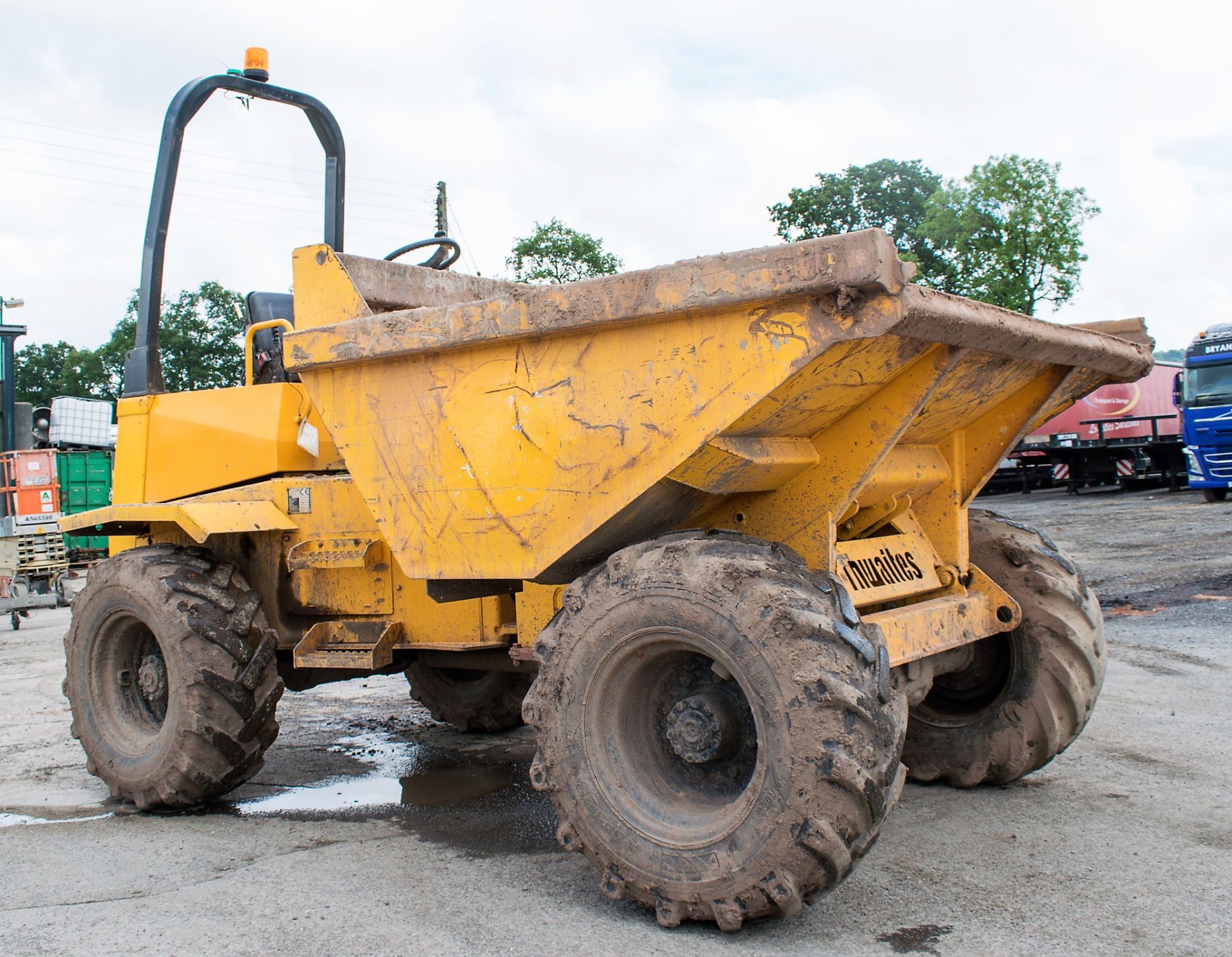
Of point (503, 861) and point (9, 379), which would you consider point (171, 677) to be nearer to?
point (503, 861)

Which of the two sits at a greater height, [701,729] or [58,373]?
[58,373]

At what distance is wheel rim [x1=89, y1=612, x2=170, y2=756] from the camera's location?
4867 millimetres

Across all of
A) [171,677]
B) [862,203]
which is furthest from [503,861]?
[862,203]

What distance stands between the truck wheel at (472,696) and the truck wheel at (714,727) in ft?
8.08

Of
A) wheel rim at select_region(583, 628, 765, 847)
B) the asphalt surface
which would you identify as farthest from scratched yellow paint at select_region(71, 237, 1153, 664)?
the asphalt surface

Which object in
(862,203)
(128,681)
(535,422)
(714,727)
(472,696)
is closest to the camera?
(714,727)

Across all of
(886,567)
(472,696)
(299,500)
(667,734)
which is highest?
(299,500)

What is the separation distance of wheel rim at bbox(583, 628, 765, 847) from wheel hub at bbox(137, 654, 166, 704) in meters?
2.44

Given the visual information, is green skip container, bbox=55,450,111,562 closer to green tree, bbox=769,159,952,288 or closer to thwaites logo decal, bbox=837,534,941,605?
thwaites logo decal, bbox=837,534,941,605

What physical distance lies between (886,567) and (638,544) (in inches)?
45.7

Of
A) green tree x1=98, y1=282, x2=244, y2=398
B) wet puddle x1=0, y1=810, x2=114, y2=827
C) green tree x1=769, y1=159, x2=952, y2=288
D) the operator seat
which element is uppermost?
green tree x1=769, y1=159, x2=952, y2=288

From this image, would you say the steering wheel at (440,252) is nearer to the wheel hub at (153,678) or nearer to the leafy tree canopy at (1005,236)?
the wheel hub at (153,678)

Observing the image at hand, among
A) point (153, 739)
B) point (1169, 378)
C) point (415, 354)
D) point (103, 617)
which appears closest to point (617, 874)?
point (415, 354)

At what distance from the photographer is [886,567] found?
13.5 ft
